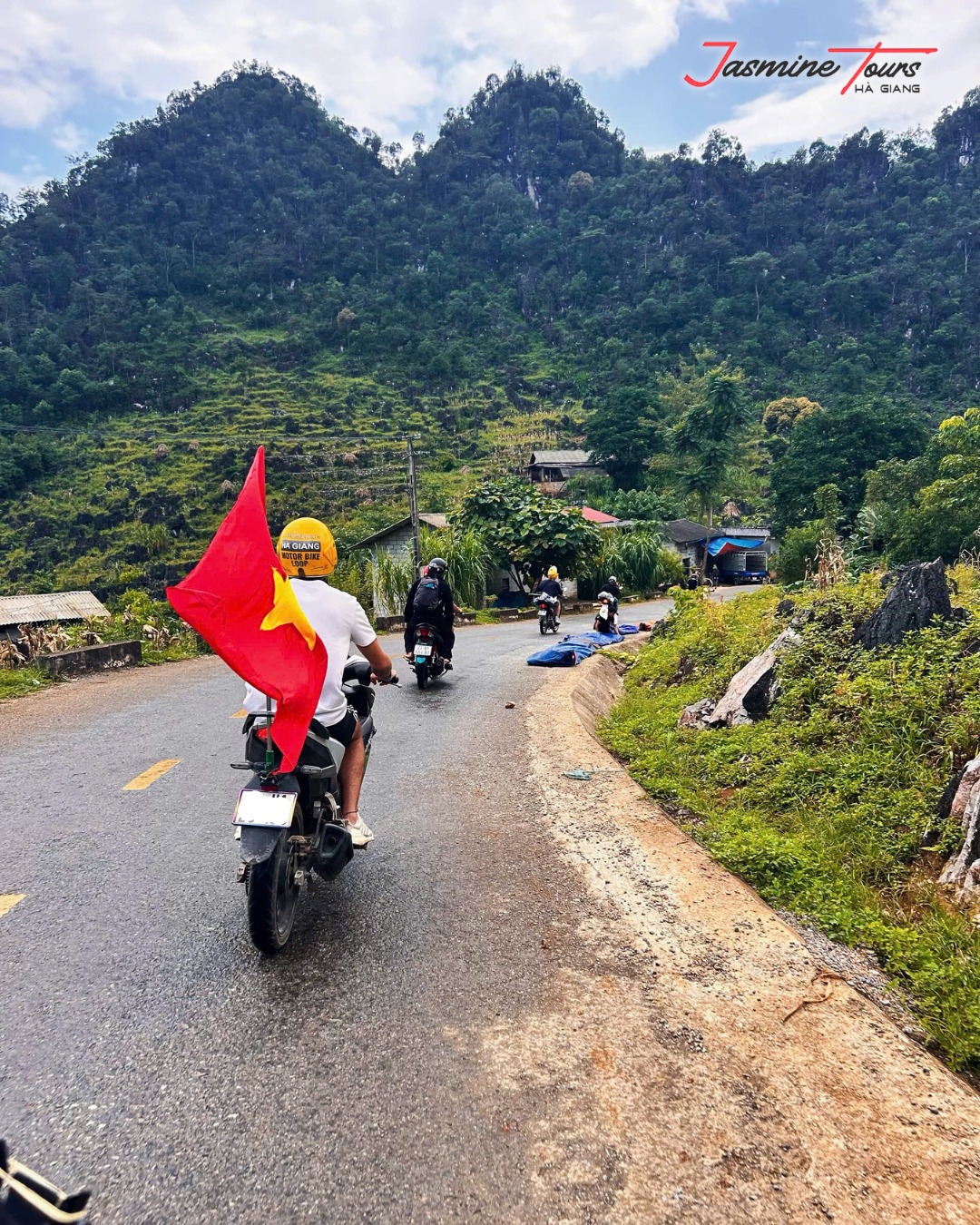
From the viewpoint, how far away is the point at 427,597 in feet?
31.6

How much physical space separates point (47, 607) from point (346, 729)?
32.6 m

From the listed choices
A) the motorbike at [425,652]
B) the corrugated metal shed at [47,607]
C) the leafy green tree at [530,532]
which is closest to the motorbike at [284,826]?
the motorbike at [425,652]

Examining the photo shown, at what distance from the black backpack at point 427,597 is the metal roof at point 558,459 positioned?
52.9 m

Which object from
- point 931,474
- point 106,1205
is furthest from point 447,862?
point 931,474

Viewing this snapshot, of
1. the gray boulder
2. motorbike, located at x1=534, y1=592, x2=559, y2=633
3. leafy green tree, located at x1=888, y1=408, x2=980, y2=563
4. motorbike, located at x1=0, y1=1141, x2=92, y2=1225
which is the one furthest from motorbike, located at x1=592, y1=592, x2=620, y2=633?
motorbike, located at x1=0, y1=1141, x2=92, y2=1225

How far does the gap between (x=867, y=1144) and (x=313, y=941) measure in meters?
2.12

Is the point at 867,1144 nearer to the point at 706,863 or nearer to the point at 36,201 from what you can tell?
the point at 706,863

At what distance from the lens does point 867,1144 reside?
2139 mm

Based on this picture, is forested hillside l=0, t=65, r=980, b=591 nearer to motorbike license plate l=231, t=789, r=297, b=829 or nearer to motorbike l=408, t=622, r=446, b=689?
motorbike l=408, t=622, r=446, b=689

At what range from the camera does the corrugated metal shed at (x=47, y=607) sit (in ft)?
96.4

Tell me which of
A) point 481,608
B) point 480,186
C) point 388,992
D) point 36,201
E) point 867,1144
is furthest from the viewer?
point 480,186

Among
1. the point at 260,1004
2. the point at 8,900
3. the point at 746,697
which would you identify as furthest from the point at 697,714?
the point at 8,900

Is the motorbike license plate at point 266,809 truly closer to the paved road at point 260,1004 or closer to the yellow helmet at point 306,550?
the paved road at point 260,1004

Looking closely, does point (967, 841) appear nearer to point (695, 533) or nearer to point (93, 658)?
point (93, 658)
